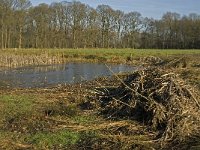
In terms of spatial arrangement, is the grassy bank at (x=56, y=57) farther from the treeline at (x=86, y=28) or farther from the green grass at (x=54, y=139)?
the green grass at (x=54, y=139)

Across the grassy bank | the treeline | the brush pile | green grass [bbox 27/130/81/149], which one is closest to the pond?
the grassy bank

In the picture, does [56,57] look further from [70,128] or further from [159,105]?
[159,105]

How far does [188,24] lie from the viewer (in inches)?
3548

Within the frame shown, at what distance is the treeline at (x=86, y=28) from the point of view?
219 ft

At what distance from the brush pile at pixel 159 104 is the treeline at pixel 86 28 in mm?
52323

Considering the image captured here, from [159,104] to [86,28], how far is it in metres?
71.3

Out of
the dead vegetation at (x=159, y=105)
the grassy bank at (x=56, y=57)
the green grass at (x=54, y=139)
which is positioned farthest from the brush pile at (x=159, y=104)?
the grassy bank at (x=56, y=57)

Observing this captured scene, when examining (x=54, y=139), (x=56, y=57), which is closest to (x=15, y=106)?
(x=54, y=139)

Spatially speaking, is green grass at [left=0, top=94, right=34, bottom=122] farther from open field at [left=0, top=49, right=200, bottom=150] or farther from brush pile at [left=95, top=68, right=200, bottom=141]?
brush pile at [left=95, top=68, right=200, bottom=141]

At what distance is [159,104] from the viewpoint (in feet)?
34.9

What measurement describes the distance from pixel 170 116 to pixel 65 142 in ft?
9.66

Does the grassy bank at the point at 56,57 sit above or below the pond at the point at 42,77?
above

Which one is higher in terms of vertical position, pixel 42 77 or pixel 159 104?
pixel 159 104

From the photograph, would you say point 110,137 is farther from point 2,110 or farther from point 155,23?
point 155,23
